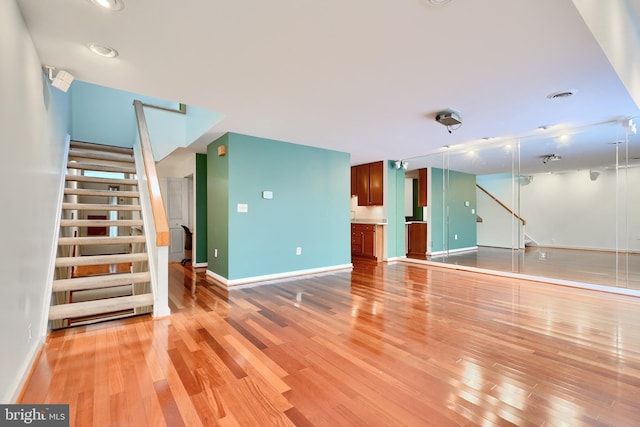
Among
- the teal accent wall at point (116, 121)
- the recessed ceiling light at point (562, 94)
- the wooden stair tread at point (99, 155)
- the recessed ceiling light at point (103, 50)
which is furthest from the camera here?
the teal accent wall at point (116, 121)

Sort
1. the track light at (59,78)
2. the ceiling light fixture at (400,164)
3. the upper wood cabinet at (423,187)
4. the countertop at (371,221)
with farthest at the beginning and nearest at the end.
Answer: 1. the upper wood cabinet at (423,187)
2. the ceiling light fixture at (400,164)
3. the countertop at (371,221)
4. the track light at (59,78)

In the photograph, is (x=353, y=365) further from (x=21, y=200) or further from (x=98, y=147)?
(x=98, y=147)

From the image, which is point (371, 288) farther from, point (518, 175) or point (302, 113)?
point (518, 175)

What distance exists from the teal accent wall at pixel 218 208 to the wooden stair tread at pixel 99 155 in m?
1.41

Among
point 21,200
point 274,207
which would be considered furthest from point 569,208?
point 21,200

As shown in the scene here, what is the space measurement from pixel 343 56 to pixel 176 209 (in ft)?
18.9

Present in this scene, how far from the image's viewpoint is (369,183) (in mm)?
7180

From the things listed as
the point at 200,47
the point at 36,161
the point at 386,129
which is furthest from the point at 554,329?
the point at 36,161

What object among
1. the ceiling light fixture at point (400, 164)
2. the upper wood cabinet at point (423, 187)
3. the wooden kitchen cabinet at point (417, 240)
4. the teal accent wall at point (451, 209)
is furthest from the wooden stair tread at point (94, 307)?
the upper wood cabinet at point (423, 187)

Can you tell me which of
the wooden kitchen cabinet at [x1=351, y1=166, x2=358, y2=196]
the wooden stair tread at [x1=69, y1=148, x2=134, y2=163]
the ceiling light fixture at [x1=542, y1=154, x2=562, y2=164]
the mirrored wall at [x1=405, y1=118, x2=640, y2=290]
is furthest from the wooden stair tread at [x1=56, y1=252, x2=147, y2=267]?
the ceiling light fixture at [x1=542, y1=154, x2=562, y2=164]

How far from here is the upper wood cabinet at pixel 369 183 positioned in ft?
22.6

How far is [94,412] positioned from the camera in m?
1.56

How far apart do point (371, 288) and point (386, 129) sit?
2472mm

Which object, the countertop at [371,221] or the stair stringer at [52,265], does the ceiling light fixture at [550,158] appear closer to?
the countertop at [371,221]
